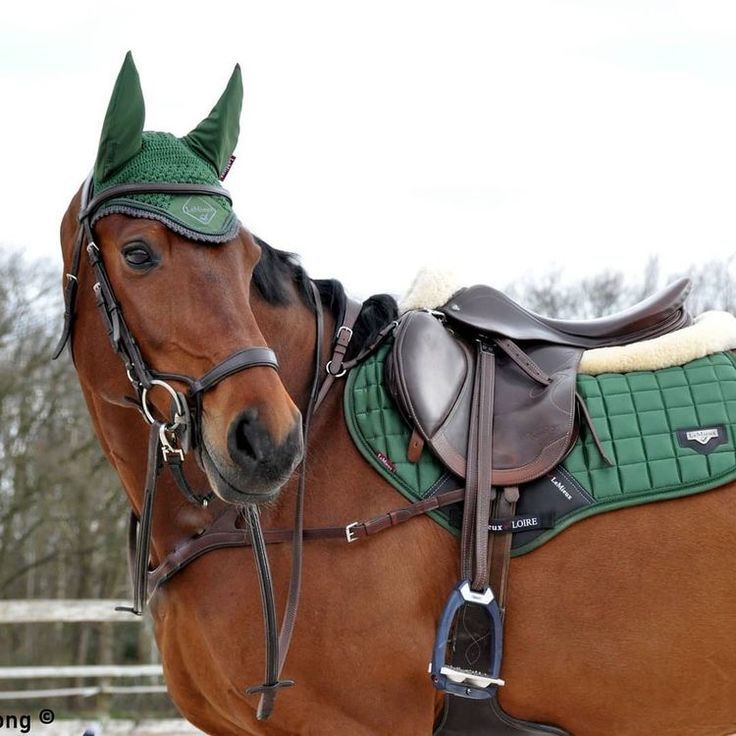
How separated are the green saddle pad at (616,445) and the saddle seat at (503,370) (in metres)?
0.07

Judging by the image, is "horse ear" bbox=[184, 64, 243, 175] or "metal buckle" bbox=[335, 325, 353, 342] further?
"metal buckle" bbox=[335, 325, 353, 342]

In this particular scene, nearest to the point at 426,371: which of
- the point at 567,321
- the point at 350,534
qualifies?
the point at 350,534

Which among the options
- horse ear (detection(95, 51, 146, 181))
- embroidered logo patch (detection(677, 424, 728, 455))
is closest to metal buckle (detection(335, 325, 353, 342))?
horse ear (detection(95, 51, 146, 181))

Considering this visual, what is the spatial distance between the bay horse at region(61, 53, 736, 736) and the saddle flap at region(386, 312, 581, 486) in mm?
250

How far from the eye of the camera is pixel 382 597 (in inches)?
120

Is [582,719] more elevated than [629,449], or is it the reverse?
[629,449]

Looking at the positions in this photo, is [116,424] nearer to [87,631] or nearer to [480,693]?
[480,693]

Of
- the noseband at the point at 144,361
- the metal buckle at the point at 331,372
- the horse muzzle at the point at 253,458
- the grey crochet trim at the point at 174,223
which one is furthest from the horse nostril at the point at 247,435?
the metal buckle at the point at 331,372

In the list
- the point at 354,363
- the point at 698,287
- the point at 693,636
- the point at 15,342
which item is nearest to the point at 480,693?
the point at 693,636

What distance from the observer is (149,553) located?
→ 3.33 metres

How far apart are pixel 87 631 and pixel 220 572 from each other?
2020 cm

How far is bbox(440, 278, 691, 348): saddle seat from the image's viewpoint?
11.5 ft

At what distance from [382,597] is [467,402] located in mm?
735

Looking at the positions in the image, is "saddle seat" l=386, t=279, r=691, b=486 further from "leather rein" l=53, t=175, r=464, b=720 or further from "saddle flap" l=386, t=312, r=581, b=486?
"leather rein" l=53, t=175, r=464, b=720
